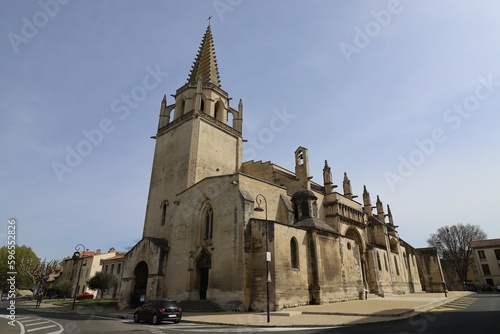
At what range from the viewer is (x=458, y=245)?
5234 centimetres

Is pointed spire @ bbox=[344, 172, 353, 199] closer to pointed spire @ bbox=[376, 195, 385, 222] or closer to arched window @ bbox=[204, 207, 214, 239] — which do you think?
pointed spire @ bbox=[376, 195, 385, 222]

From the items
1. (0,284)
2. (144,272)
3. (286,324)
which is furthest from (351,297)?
(0,284)

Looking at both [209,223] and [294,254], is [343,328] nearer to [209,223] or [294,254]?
[294,254]

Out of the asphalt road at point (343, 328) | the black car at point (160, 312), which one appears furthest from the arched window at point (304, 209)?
the black car at point (160, 312)

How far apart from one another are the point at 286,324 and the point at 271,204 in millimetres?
Result: 12930

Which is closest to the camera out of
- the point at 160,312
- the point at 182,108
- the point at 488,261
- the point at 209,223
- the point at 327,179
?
the point at 160,312

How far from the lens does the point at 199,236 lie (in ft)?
73.6

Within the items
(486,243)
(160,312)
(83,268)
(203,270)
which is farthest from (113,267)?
(486,243)

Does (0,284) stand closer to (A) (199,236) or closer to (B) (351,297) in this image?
(A) (199,236)

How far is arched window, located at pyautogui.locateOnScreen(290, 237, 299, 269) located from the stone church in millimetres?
68

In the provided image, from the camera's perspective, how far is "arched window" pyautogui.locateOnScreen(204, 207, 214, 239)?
2215 centimetres

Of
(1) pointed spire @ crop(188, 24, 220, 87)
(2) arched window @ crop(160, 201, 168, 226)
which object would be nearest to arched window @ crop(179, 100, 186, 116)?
(1) pointed spire @ crop(188, 24, 220, 87)

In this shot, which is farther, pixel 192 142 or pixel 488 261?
pixel 488 261

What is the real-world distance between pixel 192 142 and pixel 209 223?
28.0 ft
